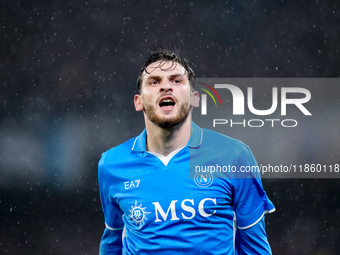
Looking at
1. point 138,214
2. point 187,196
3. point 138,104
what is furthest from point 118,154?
point 187,196

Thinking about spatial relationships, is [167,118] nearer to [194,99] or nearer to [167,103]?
[167,103]

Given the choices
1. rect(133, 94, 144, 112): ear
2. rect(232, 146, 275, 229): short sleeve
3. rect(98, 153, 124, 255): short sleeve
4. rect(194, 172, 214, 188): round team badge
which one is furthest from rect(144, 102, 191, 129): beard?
rect(98, 153, 124, 255): short sleeve

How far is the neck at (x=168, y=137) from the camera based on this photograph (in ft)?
10.8

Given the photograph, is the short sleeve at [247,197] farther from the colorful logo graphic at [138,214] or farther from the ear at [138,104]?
the ear at [138,104]

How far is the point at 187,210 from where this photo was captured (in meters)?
3.08

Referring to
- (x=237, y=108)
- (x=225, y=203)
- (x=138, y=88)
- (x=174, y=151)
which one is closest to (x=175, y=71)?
(x=138, y=88)

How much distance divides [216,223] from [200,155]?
0.55 meters

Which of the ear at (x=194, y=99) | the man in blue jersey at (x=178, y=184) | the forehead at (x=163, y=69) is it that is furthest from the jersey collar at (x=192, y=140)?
the forehead at (x=163, y=69)

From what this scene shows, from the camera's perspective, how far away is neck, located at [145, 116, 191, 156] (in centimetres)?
328

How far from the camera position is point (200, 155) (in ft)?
11.0

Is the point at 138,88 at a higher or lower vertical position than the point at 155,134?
higher

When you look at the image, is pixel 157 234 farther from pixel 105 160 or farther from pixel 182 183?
pixel 105 160

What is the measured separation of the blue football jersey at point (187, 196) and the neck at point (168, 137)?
6cm

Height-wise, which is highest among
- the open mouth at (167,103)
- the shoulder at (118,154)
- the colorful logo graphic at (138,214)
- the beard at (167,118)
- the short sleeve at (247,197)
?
the open mouth at (167,103)
